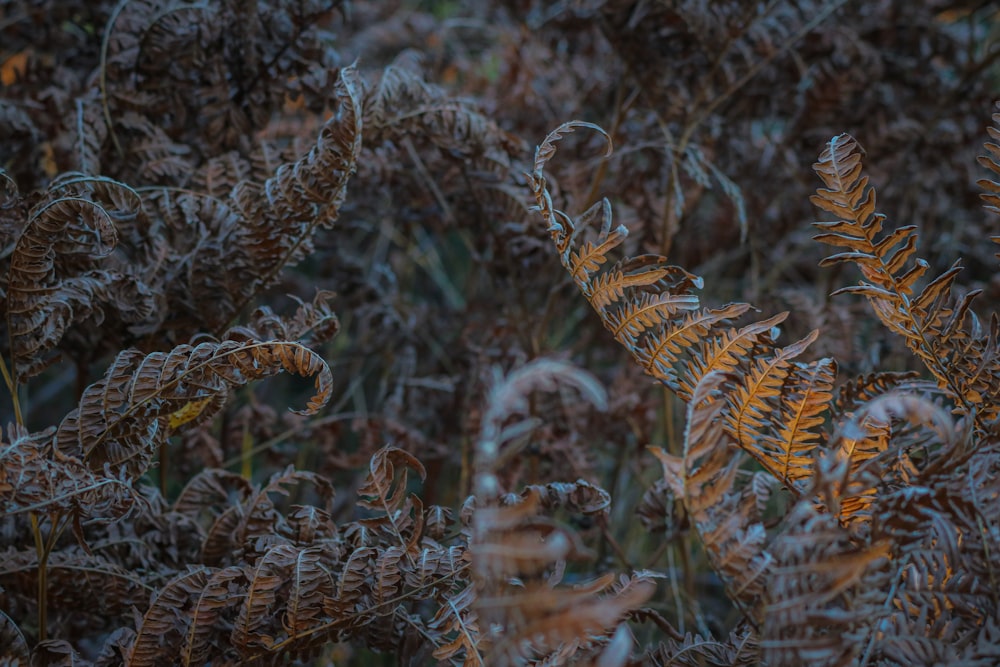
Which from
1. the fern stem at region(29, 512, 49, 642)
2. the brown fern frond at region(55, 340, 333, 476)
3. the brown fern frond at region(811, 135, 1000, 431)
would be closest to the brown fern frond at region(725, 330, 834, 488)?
the brown fern frond at region(811, 135, 1000, 431)

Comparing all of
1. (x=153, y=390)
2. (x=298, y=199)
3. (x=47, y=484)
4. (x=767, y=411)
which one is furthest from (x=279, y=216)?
(x=767, y=411)

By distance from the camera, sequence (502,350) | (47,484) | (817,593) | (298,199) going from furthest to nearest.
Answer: (502,350) → (298,199) → (47,484) → (817,593)

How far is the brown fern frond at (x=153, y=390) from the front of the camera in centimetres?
89

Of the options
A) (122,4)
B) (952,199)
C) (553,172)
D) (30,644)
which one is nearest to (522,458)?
(553,172)

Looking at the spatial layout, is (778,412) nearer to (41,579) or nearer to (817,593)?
(817,593)

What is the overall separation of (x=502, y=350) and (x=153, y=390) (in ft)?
2.84

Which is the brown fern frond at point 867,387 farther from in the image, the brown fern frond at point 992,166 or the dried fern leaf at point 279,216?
the dried fern leaf at point 279,216

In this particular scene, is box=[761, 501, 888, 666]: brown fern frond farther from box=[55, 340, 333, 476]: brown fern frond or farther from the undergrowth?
box=[55, 340, 333, 476]: brown fern frond

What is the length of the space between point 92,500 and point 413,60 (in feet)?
3.34

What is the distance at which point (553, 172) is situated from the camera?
1616 millimetres

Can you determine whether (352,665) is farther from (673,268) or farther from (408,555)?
(673,268)

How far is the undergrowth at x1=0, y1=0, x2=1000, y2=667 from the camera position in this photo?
76 centimetres

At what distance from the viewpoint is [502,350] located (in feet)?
5.48

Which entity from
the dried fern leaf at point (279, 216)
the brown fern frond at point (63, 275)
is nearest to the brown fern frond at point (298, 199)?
the dried fern leaf at point (279, 216)
